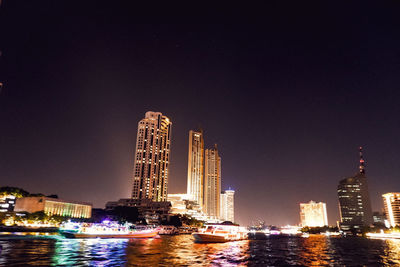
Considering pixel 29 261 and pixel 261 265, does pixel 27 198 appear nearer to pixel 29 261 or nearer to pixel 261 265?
pixel 29 261

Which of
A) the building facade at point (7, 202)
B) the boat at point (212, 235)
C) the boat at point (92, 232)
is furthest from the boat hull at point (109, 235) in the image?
the building facade at point (7, 202)

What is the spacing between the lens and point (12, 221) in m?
150

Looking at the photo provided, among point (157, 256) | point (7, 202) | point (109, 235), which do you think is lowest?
point (109, 235)

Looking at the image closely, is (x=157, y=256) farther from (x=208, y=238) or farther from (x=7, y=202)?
(x=7, y=202)

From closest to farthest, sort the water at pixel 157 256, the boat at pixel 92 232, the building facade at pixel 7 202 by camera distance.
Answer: the water at pixel 157 256 < the boat at pixel 92 232 < the building facade at pixel 7 202

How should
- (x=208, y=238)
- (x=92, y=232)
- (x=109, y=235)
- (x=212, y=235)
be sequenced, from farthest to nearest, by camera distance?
(x=109, y=235) < (x=92, y=232) < (x=212, y=235) < (x=208, y=238)

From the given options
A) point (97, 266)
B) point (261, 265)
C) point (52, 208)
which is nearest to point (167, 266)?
point (97, 266)

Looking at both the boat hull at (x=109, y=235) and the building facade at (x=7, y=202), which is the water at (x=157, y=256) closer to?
the boat hull at (x=109, y=235)

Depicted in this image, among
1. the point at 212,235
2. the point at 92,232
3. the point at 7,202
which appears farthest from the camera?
the point at 7,202

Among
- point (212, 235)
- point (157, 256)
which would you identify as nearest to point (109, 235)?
point (212, 235)

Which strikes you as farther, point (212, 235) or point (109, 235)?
point (109, 235)

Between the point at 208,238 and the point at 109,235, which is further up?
the point at 208,238

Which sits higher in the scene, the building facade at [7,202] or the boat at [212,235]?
the building facade at [7,202]

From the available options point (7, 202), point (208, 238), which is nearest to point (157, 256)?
point (208, 238)
